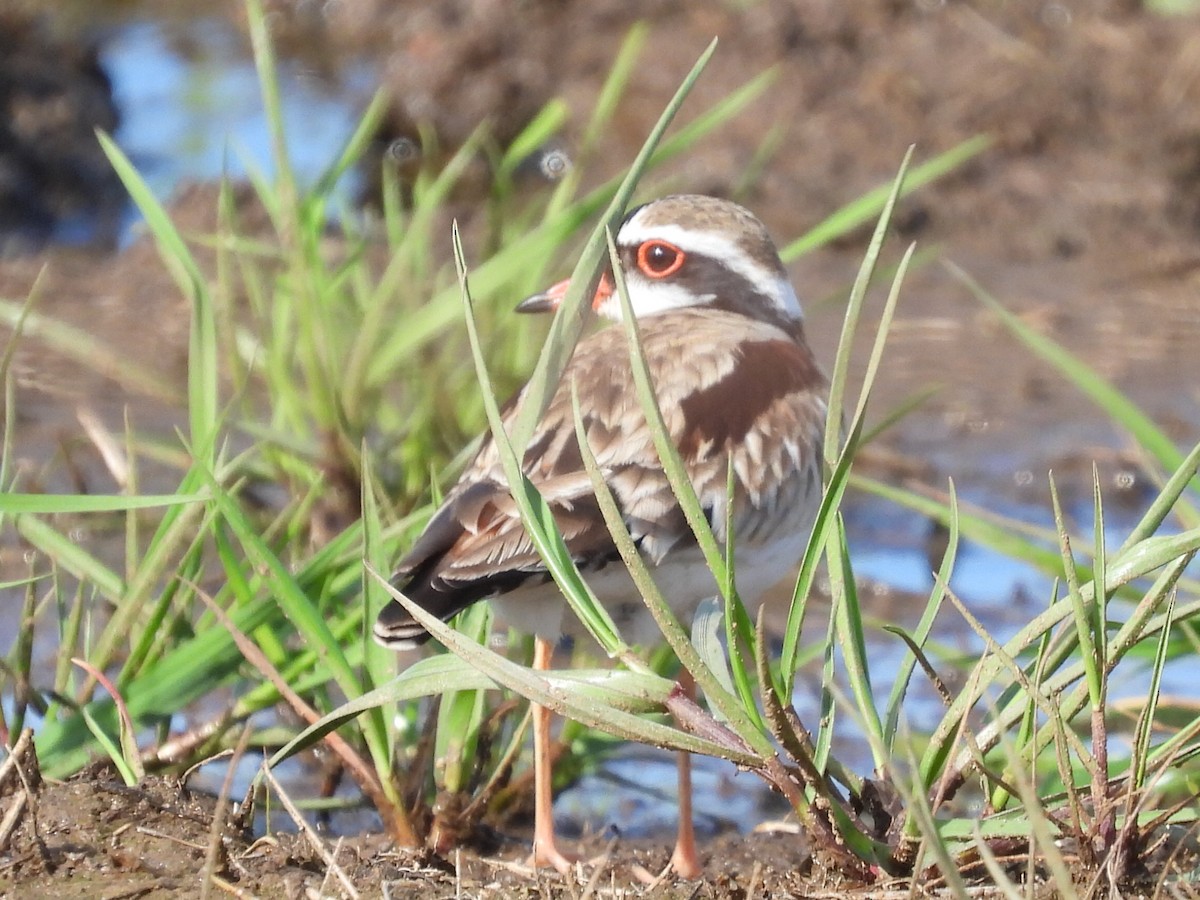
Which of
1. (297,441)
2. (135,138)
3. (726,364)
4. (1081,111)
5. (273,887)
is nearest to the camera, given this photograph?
(273,887)

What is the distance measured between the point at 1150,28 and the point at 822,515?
309 inches

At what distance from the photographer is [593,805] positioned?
4664mm

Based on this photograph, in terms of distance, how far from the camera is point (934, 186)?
940cm

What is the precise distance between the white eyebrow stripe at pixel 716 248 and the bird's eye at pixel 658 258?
0.02 metres

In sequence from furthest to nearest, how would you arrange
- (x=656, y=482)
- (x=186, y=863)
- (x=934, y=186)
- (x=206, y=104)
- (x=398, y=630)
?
(x=206, y=104) → (x=934, y=186) → (x=656, y=482) → (x=398, y=630) → (x=186, y=863)

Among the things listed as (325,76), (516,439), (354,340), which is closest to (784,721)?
(516,439)

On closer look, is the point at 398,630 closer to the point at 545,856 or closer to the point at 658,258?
the point at 545,856

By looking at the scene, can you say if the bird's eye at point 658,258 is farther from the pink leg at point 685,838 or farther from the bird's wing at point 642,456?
the pink leg at point 685,838

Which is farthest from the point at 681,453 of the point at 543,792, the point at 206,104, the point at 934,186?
the point at 206,104

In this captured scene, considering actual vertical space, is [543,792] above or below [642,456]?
below

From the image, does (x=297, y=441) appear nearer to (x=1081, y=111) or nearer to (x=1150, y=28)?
(x=1081, y=111)

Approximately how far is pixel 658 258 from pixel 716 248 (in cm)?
16

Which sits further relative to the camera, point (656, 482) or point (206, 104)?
point (206, 104)

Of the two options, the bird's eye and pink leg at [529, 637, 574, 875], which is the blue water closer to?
the bird's eye
